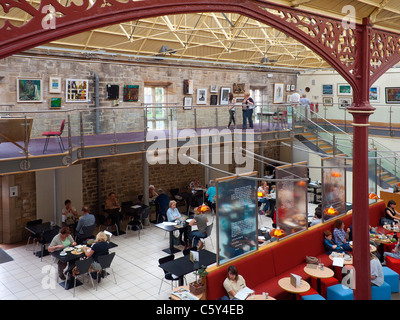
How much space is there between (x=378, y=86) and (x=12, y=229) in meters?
18.5

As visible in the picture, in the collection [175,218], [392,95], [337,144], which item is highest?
[392,95]

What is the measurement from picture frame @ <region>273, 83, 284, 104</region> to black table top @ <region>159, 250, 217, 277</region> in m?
15.1

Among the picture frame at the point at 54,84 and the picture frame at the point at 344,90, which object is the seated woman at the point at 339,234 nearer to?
the picture frame at the point at 54,84

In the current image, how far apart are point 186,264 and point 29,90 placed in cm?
805

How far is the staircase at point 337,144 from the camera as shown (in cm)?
1653

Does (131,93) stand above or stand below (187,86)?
below

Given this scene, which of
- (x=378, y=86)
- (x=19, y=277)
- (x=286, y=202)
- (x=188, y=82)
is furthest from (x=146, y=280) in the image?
(x=378, y=86)

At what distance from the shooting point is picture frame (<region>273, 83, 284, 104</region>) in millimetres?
22589

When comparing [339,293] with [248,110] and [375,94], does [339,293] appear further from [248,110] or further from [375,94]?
[375,94]

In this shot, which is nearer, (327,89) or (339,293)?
(339,293)

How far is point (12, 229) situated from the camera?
1298 cm

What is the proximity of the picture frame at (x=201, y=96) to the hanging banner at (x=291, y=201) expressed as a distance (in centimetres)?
893

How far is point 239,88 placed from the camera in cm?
2034

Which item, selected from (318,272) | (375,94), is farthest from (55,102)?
(375,94)
